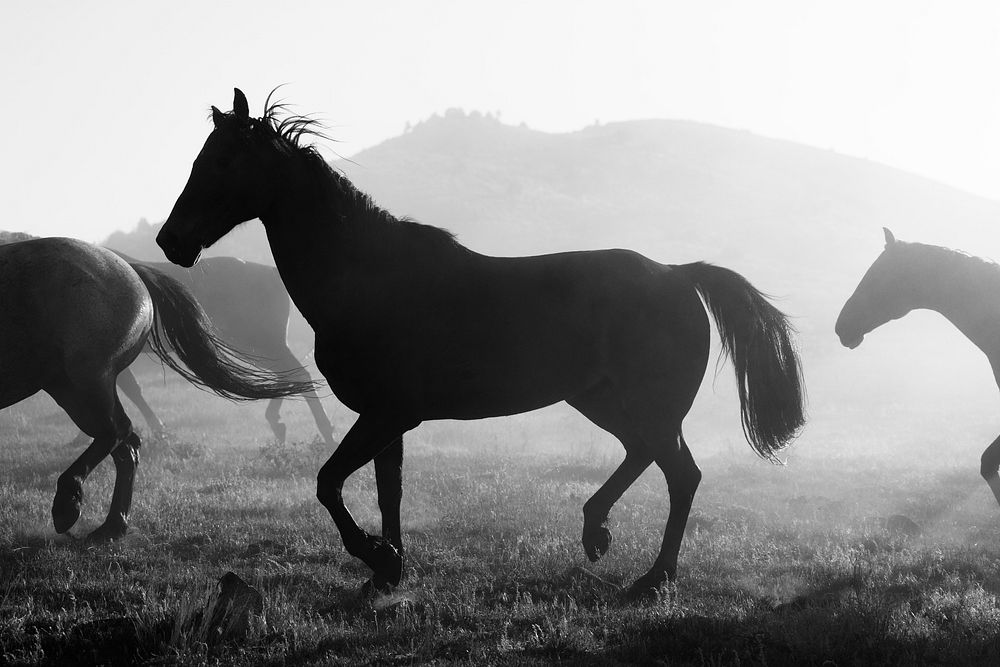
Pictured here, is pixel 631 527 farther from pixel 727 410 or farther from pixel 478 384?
pixel 727 410

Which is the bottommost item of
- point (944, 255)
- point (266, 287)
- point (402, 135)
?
point (266, 287)

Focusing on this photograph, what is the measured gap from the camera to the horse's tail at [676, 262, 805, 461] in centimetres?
644

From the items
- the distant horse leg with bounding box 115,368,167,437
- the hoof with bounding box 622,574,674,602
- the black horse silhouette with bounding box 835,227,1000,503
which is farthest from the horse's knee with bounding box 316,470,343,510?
the distant horse leg with bounding box 115,368,167,437

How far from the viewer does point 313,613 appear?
5152 millimetres

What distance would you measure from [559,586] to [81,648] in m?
3.02

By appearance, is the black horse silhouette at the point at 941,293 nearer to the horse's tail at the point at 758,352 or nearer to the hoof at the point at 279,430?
the horse's tail at the point at 758,352

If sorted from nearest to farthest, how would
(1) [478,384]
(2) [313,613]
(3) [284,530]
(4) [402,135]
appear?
(2) [313,613]
(1) [478,384]
(3) [284,530]
(4) [402,135]

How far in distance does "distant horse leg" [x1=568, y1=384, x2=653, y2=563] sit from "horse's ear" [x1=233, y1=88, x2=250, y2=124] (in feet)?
10.2

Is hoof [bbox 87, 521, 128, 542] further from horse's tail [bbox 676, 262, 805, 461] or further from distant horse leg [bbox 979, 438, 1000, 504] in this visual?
distant horse leg [bbox 979, 438, 1000, 504]

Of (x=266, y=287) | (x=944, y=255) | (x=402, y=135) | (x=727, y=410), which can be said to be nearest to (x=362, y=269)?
(x=944, y=255)

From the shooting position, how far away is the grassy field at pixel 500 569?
4.41 m

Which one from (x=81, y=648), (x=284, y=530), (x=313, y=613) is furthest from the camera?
(x=284, y=530)

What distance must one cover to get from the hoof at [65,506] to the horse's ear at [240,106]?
3.25 metres

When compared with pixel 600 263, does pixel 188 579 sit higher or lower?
A: lower
